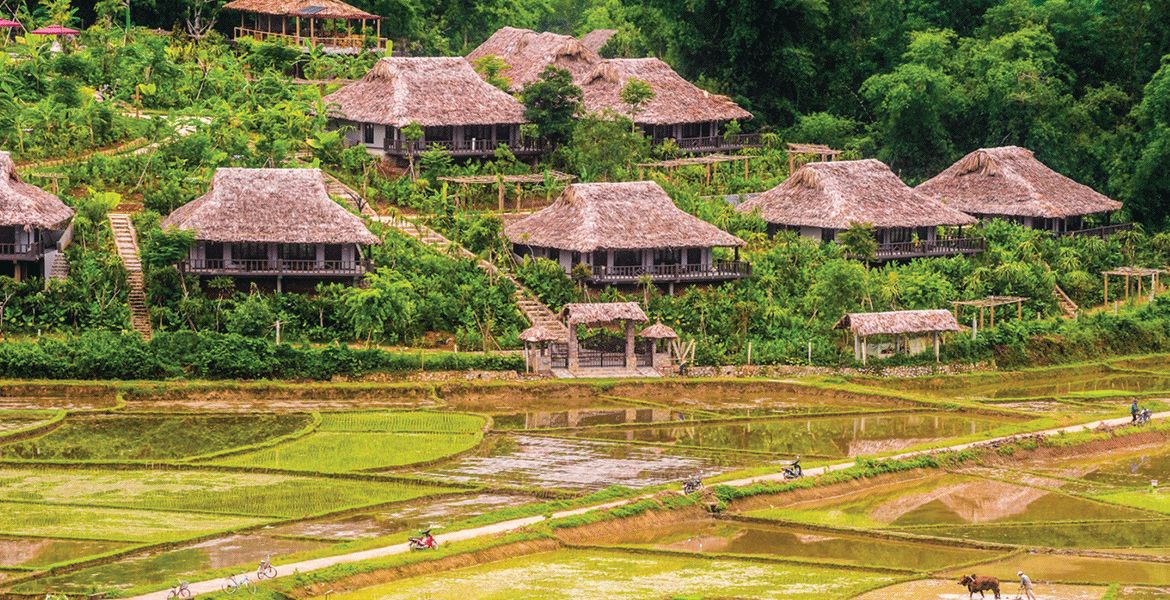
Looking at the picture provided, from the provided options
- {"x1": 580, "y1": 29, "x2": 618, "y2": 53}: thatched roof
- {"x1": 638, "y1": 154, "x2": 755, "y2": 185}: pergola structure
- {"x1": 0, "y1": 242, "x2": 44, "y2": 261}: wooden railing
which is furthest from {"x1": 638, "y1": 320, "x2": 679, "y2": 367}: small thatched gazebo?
{"x1": 580, "y1": 29, "x2": 618, "y2": 53}: thatched roof

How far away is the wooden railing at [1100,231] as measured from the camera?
68000 mm

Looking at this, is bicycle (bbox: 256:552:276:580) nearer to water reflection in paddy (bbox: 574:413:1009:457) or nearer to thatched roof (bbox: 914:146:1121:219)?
water reflection in paddy (bbox: 574:413:1009:457)

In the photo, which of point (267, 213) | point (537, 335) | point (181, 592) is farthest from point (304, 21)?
point (181, 592)

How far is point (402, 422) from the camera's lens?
49.1 meters

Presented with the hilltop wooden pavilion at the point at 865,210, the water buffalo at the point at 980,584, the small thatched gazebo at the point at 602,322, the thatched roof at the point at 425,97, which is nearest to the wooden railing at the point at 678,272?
the small thatched gazebo at the point at 602,322

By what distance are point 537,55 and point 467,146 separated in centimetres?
865

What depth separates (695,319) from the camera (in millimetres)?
57000

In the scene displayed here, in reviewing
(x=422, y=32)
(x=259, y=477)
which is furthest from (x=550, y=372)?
(x=422, y=32)

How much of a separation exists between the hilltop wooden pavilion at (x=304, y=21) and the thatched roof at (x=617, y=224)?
20.8 meters

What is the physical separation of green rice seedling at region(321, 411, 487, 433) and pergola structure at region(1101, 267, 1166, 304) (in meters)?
23.1

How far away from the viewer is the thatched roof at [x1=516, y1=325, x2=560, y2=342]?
53.5 metres

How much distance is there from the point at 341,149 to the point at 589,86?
11.0 m

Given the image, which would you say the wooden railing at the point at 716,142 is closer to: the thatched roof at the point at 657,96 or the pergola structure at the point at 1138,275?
the thatched roof at the point at 657,96

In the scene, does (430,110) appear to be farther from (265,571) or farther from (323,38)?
(265,571)
